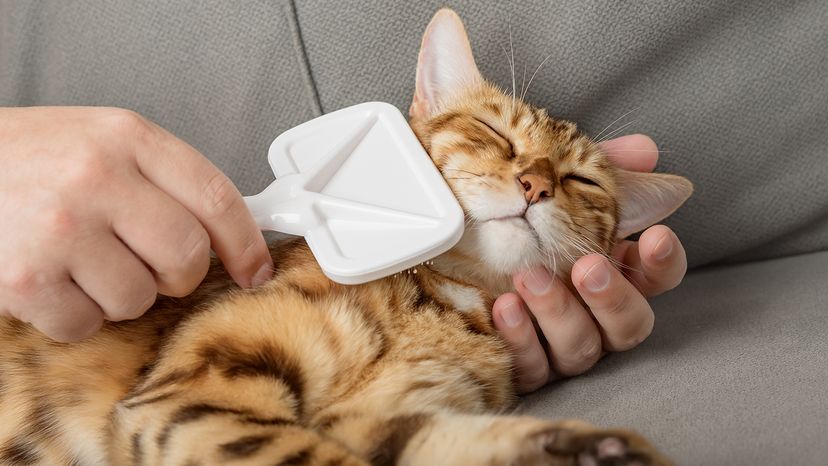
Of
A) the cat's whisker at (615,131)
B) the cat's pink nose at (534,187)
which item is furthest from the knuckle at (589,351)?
the cat's whisker at (615,131)

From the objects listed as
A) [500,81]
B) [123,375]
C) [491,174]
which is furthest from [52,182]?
[500,81]

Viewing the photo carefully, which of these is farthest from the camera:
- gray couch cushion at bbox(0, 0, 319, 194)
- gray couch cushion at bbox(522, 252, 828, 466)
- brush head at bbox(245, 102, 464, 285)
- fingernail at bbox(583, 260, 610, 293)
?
gray couch cushion at bbox(0, 0, 319, 194)

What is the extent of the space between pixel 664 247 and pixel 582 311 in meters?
0.19

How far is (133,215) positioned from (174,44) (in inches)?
32.8

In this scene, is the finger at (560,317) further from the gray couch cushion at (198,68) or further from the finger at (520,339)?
the gray couch cushion at (198,68)

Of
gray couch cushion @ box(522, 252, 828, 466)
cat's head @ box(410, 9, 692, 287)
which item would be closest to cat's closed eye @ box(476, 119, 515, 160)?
cat's head @ box(410, 9, 692, 287)

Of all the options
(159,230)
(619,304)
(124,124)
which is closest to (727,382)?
(619,304)

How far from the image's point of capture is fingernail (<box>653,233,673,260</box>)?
4.21ft

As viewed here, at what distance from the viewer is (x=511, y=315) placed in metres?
1.32

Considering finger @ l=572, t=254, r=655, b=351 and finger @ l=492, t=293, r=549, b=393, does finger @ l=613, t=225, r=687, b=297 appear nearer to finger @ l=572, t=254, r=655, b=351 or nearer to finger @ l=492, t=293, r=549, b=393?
finger @ l=572, t=254, r=655, b=351

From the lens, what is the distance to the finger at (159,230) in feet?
3.30

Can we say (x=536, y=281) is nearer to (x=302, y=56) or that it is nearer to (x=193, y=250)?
(x=193, y=250)

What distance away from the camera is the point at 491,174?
1.34m

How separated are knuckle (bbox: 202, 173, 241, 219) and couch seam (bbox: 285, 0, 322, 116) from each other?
0.64 m
